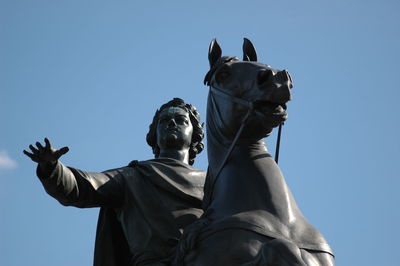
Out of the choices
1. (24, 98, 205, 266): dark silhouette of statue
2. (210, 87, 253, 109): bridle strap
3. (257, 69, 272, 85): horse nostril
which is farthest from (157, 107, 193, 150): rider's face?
(257, 69, 272, 85): horse nostril

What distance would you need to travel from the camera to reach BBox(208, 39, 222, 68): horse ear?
9.76 meters

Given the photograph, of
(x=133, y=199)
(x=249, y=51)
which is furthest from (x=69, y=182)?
(x=249, y=51)

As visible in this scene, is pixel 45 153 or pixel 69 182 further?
pixel 69 182

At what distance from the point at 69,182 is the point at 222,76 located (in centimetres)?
208

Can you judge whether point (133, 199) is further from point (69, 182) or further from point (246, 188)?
point (246, 188)

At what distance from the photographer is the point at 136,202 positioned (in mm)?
10281

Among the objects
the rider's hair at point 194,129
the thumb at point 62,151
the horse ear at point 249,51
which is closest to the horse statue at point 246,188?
the horse ear at point 249,51

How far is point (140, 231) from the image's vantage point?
9984mm

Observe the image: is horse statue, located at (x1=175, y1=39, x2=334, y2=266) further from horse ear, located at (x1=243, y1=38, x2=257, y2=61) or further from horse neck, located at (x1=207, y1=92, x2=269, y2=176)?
horse ear, located at (x1=243, y1=38, x2=257, y2=61)

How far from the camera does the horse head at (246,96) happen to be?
870 centimetres

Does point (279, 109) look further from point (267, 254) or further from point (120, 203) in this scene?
point (120, 203)

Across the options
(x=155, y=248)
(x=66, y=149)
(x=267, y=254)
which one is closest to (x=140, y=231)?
(x=155, y=248)

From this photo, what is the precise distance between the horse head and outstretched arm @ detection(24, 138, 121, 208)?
165 cm

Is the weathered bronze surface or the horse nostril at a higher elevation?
the horse nostril
